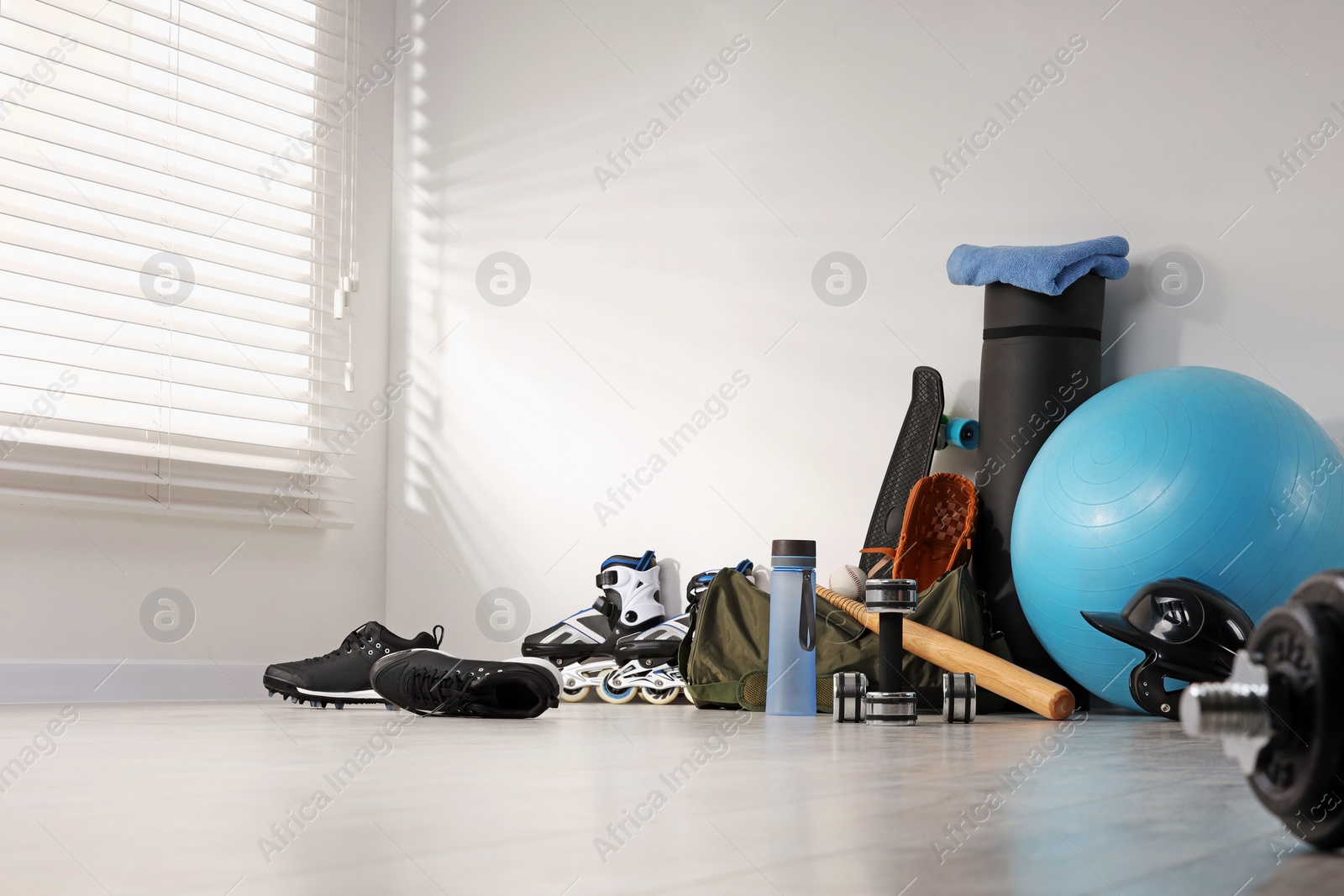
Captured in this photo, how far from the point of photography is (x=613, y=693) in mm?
3318

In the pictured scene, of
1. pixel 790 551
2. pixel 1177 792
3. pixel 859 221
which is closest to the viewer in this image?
pixel 1177 792

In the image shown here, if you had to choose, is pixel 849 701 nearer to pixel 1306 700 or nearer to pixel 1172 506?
pixel 1172 506

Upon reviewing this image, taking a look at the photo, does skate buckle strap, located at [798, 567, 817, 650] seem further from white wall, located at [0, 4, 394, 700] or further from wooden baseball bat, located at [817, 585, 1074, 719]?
white wall, located at [0, 4, 394, 700]

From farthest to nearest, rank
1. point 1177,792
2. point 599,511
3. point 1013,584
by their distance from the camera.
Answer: point 599,511 → point 1013,584 → point 1177,792

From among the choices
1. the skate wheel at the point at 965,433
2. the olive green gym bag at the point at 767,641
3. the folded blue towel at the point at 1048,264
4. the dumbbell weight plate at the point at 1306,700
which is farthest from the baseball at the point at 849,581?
the dumbbell weight plate at the point at 1306,700

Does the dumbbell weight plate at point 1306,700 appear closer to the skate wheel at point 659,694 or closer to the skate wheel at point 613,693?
the skate wheel at point 659,694

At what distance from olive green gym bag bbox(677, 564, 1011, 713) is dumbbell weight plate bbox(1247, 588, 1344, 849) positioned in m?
1.98

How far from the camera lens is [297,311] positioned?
4.10m

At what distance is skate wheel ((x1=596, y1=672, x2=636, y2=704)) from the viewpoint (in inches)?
129

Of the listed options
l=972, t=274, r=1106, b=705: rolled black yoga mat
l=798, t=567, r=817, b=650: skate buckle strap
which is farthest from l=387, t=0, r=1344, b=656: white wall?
l=798, t=567, r=817, b=650: skate buckle strap

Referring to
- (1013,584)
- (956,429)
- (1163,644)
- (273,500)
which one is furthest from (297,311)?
(1163,644)

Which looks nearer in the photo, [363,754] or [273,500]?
[363,754]

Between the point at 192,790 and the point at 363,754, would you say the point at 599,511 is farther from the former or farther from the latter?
the point at 192,790

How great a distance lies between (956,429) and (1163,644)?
1.05m
